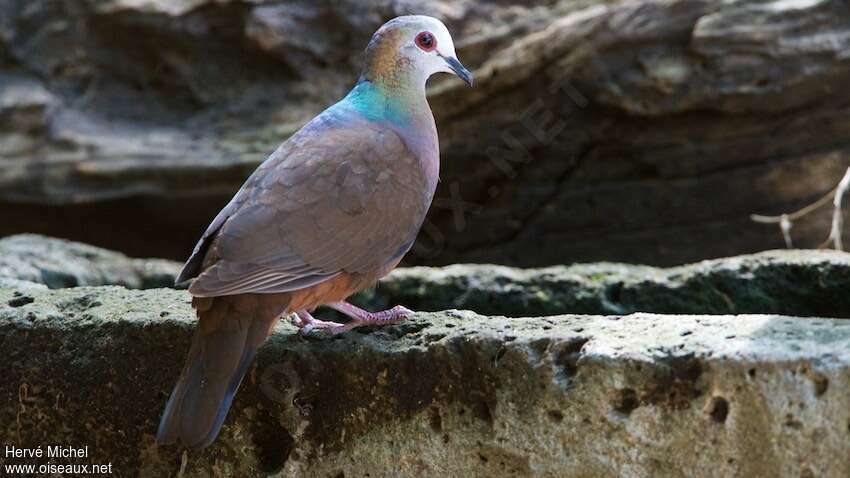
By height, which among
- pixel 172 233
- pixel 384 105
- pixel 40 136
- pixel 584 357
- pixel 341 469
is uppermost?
pixel 40 136

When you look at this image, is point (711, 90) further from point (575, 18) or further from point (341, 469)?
point (341, 469)

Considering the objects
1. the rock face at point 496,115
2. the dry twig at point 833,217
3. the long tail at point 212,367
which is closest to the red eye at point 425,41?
the long tail at point 212,367

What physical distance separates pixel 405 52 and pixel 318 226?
711 mm

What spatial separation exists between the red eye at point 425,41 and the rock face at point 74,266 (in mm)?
1831

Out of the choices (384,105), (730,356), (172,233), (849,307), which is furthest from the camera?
(172,233)

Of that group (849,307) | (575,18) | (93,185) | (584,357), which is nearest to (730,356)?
(584,357)

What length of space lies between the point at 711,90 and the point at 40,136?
3876mm

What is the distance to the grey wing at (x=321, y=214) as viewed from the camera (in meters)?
2.64

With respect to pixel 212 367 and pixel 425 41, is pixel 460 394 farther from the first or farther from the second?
pixel 425 41

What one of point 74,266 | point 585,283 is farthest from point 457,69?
point 74,266

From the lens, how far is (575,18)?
565 cm

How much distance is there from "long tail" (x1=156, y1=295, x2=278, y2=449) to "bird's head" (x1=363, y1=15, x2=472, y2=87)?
0.92 meters

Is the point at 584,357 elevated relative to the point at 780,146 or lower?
lower

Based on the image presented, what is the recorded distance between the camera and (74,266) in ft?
14.9
